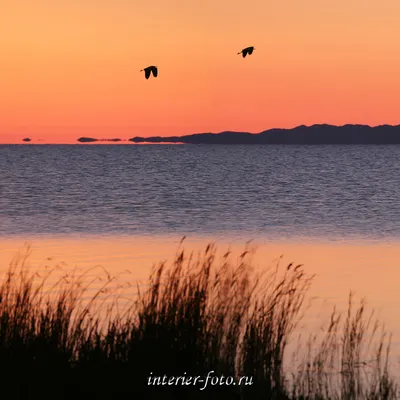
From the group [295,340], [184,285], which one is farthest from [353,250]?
[184,285]

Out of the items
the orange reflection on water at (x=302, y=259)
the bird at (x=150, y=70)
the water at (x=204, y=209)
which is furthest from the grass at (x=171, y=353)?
the water at (x=204, y=209)

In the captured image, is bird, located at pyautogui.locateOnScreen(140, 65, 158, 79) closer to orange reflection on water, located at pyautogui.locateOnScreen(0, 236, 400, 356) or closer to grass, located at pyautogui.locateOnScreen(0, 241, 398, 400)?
grass, located at pyautogui.locateOnScreen(0, 241, 398, 400)

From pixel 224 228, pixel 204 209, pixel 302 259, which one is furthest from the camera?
pixel 204 209

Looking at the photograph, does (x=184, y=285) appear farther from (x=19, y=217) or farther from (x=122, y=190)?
(x=122, y=190)

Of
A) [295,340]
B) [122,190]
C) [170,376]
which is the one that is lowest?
[122,190]

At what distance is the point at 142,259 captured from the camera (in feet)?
89.7

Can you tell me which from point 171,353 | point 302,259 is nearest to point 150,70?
point 171,353

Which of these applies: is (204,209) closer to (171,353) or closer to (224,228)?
(224,228)

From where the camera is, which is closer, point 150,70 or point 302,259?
point 150,70

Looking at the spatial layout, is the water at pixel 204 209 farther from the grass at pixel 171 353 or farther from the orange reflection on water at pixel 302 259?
the grass at pixel 171 353

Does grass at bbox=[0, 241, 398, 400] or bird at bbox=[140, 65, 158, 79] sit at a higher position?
bird at bbox=[140, 65, 158, 79]

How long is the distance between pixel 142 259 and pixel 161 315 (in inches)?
637

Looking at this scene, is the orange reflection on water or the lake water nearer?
the orange reflection on water

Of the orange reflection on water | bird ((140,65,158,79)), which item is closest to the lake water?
the orange reflection on water
